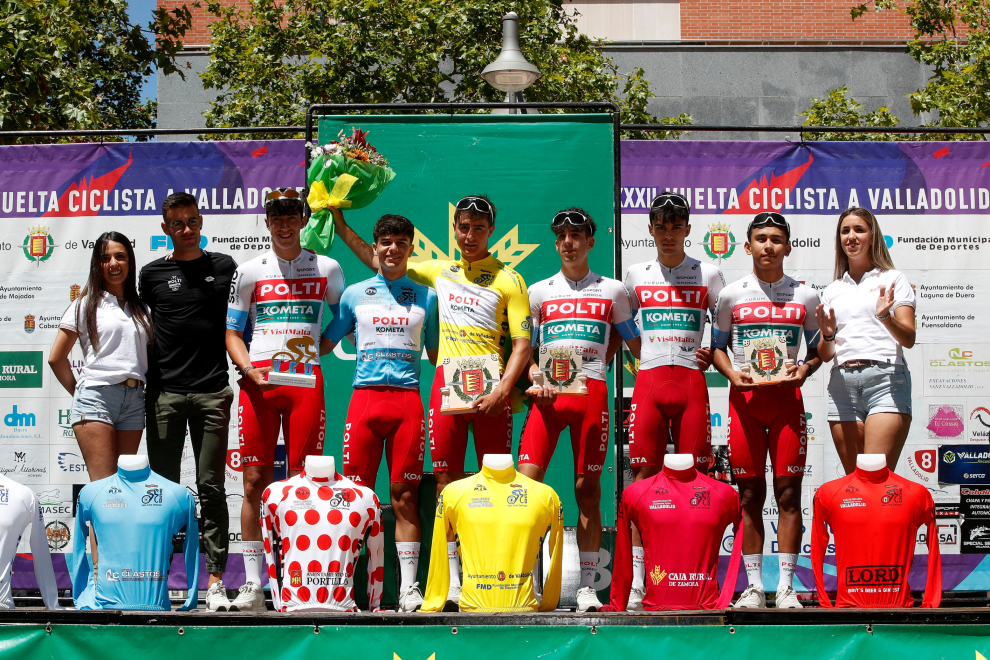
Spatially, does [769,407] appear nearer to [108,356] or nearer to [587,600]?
[587,600]

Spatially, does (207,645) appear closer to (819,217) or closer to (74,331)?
(74,331)

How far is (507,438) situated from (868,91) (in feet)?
51.7

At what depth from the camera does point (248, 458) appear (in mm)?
5012

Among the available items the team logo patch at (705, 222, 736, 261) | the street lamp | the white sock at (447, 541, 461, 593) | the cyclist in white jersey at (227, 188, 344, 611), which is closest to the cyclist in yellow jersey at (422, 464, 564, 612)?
the white sock at (447, 541, 461, 593)

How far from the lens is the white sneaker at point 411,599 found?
4.66 m

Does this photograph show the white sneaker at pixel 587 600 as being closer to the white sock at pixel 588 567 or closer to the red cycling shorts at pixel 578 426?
the white sock at pixel 588 567

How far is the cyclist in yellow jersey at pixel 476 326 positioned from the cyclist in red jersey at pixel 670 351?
2.17 ft

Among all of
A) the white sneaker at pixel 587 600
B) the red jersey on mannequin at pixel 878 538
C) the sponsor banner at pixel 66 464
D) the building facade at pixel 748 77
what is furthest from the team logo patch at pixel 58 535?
the building facade at pixel 748 77

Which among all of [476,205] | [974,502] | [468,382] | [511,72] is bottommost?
[974,502]

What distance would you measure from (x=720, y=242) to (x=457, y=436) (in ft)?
7.57

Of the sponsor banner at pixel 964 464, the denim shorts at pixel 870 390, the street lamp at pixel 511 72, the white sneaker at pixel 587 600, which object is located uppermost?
the street lamp at pixel 511 72

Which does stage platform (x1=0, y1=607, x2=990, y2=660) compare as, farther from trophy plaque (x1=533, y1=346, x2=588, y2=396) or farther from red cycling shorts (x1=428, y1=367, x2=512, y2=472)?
trophy plaque (x1=533, y1=346, x2=588, y2=396)

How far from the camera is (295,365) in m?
5.01

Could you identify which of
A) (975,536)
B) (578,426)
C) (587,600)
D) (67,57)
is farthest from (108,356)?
(67,57)
